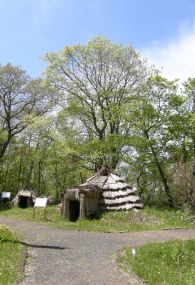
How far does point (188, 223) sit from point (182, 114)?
10908 mm

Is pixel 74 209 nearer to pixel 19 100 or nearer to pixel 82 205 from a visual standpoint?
pixel 82 205

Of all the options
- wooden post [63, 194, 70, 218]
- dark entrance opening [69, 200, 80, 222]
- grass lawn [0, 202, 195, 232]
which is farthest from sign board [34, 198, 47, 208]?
dark entrance opening [69, 200, 80, 222]

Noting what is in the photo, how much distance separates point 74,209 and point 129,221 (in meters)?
5.42

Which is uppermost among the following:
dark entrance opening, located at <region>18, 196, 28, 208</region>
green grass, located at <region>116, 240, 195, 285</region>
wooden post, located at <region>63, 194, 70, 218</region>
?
dark entrance opening, located at <region>18, 196, 28, 208</region>

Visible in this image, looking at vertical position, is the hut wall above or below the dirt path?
above

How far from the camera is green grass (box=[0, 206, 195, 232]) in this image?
22.4 metres

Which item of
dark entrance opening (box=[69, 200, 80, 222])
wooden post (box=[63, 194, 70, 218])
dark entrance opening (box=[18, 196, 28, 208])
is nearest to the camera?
wooden post (box=[63, 194, 70, 218])

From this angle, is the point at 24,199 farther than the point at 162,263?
Yes

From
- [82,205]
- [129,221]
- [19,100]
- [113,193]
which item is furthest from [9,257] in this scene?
[19,100]

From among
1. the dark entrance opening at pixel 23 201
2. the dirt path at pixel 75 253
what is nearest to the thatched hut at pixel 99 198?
the dirt path at pixel 75 253

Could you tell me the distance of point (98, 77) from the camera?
41.2 m

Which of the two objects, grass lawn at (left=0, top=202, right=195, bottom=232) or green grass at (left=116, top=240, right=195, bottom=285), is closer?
green grass at (left=116, top=240, right=195, bottom=285)

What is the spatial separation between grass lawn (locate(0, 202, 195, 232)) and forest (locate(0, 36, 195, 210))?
1.90 meters

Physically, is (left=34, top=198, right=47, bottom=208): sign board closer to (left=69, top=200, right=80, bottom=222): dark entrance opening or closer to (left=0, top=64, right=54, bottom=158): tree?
(left=69, top=200, right=80, bottom=222): dark entrance opening
